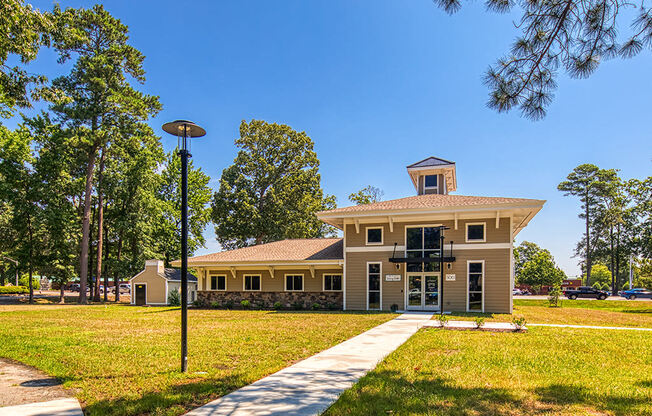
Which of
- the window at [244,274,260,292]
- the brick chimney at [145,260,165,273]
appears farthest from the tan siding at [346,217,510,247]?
the brick chimney at [145,260,165,273]

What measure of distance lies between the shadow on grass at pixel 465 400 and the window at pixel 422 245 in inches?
534

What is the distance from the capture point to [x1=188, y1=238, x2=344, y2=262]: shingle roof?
73.3ft

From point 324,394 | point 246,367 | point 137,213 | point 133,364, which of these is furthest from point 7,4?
point 137,213

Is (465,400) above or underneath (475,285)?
above

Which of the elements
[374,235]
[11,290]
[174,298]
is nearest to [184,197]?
[374,235]

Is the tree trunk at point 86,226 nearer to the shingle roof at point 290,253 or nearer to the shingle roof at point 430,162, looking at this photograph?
the shingle roof at point 290,253

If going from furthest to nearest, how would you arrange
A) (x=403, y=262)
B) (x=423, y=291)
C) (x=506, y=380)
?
1. (x=423, y=291)
2. (x=403, y=262)
3. (x=506, y=380)

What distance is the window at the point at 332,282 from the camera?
22.3 m

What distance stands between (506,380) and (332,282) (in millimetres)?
16425

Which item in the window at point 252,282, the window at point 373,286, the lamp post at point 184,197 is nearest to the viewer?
the lamp post at point 184,197

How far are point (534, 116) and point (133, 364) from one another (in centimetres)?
832

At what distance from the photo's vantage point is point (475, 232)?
1902cm

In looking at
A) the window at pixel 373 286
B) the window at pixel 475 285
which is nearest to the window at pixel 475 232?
the window at pixel 475 285

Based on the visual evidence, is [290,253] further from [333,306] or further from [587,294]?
[587,294]
